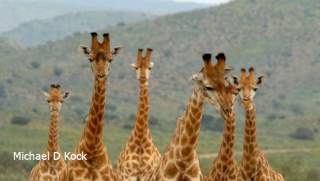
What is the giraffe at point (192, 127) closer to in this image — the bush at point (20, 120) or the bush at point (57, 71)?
the bush at point (20, 120)

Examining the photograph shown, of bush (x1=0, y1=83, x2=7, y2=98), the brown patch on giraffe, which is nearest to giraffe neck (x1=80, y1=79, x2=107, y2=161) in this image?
the brown patch on giraffe

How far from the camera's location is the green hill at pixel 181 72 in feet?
146

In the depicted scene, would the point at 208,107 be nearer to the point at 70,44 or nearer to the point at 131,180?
the point at 70,44

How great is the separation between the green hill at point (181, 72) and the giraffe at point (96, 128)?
2356 centimetres

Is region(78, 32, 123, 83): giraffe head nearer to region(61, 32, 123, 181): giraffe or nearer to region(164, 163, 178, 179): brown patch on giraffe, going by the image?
region(61, 32, 123, 181): giraffe

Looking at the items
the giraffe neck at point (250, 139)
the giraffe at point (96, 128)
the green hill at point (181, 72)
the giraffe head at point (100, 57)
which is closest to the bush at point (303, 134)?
the green hill at point (181, 72)

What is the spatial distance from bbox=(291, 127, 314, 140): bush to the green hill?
1.95ft

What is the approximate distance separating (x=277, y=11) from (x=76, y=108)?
49625mm

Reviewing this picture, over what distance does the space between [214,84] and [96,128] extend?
2556mm

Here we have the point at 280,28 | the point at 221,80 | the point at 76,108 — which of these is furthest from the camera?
the point at 280,28

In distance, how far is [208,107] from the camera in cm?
6794

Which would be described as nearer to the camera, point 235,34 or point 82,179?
point 82,179

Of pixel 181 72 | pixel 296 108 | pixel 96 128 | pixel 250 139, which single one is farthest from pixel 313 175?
pixel 181 72


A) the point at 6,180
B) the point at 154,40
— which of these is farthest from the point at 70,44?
the point at 6,180
